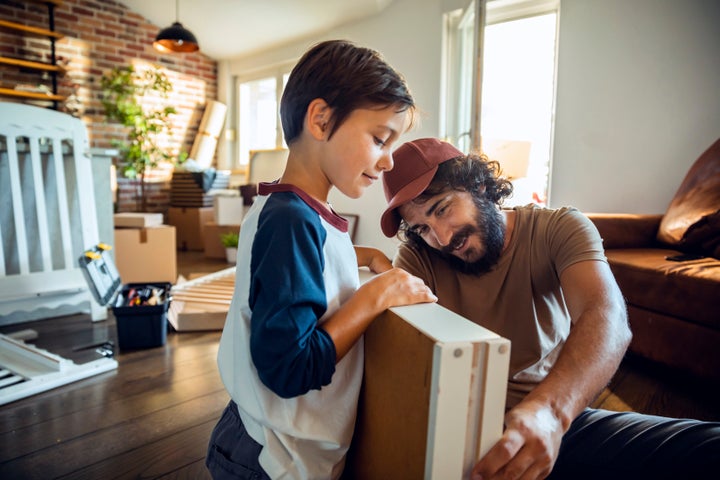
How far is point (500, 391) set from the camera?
0.46 metres

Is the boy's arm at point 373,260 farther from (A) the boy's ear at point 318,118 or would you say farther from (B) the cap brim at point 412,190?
(A) the boy's ear at point 318,118

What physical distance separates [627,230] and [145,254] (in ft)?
10.2

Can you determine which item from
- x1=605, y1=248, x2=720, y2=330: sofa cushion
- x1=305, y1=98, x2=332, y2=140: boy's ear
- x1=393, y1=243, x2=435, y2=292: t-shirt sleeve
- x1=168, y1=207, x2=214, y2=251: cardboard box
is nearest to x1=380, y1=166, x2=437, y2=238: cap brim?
x1=393, y1=243, x2=435, y2=292: t-shirt sleeve

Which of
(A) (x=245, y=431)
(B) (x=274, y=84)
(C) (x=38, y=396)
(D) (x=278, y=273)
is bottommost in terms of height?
(C) (x=38, y=396)

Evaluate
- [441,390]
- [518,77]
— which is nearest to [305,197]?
[441,390]

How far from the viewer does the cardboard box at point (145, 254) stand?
309cm

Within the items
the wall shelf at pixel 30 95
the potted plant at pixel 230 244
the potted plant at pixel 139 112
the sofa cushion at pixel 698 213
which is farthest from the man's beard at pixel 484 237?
the wall shelf at pixel 30 95

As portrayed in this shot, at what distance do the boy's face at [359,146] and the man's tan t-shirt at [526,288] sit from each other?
42cm

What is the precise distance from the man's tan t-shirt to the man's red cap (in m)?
0.17

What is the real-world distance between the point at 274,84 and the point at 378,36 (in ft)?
6.13

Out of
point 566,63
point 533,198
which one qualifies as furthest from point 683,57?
point 533,198

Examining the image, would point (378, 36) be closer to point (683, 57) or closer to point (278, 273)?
point (683, 57)

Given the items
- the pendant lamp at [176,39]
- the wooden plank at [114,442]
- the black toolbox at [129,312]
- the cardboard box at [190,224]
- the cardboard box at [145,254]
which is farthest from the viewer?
the cardboard box at [190,224]

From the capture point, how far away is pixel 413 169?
3.44 feet
